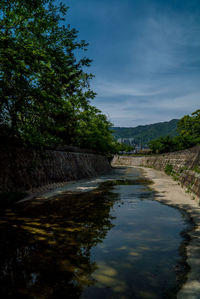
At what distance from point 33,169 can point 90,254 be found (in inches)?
350

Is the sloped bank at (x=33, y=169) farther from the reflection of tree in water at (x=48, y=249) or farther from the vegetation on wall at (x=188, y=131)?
the vegetation on wall at (x=188, y=131)

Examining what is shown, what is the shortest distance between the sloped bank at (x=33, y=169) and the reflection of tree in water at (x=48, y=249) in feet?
10.7

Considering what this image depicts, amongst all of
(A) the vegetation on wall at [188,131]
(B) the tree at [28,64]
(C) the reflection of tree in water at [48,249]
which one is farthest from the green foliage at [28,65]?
(A) the vegetation on wall at [188,131]

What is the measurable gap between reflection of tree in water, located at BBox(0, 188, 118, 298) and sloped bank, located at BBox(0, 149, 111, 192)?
10.7 ft

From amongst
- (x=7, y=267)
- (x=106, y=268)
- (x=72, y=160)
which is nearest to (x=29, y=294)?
(x=7, y=267)

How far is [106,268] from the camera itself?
3293 millimetres

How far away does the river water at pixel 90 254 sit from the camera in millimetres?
2707

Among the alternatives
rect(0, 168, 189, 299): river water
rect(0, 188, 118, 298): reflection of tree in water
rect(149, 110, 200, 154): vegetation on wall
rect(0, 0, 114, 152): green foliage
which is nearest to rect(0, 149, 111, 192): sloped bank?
rect(0, 0, 114, 152): green foliage

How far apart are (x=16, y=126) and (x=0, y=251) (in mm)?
6654

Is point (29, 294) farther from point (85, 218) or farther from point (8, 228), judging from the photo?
point (85, 218)

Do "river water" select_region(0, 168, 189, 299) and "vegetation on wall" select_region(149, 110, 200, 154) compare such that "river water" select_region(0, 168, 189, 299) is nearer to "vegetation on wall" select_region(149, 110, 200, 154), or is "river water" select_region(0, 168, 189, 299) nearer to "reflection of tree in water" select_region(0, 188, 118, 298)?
"reflection of tree in water" select_region(0, 188, 118, 298)

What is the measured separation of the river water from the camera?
2.71 metres

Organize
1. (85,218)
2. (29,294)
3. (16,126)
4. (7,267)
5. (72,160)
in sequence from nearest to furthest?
(29,294), (7,267), (85,218), (16,126), (72,160)

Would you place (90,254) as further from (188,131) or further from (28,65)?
(188,131)
